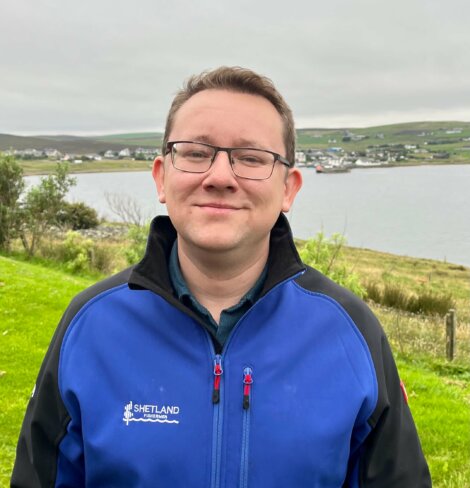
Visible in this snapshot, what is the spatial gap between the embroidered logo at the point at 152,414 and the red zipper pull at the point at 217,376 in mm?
140

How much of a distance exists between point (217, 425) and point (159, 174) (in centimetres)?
106

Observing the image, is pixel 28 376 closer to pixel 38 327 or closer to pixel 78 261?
pixel 38 327

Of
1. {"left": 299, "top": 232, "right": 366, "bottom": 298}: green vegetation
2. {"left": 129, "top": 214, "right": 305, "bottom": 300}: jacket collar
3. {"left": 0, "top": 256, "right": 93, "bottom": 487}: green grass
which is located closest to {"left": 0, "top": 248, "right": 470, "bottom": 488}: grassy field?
{"left": 0, "top": 256, "right": 93, "bottom": 487}: green grass

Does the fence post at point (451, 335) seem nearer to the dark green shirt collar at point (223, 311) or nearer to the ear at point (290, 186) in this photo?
the ear at point (290, 186)

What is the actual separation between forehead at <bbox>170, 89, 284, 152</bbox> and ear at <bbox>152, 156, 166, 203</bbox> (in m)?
0.16

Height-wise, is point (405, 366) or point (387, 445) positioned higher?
point (387, 445)

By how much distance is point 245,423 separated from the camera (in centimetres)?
181

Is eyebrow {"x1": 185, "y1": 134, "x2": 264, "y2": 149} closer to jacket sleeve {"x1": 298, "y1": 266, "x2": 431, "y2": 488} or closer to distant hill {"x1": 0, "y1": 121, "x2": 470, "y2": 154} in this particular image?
jacket sleeve {"x1": 298, "y1": 266, "x2": 431, "y2": 488}

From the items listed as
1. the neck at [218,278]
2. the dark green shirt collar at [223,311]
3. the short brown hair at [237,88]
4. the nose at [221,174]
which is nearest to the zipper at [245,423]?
the dark green shirt collar at [223,311]

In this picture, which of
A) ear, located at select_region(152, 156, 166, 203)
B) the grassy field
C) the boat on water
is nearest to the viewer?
ear, located at select_region(152, 156, 166, 203)

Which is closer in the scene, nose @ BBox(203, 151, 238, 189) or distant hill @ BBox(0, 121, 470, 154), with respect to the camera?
nose @ BBox(203, 151, 238, 189)

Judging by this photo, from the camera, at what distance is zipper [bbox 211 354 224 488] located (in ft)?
5.81

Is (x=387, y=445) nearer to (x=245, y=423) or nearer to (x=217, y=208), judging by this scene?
(x=245, y=423)

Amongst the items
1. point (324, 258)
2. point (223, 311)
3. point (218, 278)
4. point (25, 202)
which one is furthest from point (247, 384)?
point (25, 202)
